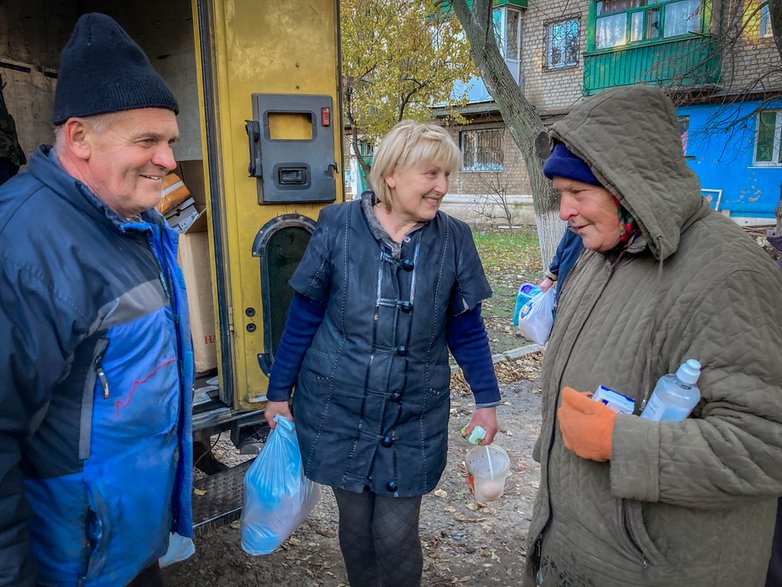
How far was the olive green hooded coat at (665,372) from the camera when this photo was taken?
4.38ft

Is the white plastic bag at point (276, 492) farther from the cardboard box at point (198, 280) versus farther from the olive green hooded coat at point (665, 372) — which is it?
the olive green hooded coat at point (665, 372)

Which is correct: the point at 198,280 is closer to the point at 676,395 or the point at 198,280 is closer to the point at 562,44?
the point at 676,395

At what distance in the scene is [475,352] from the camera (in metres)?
2.54

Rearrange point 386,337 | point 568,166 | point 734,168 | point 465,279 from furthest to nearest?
1. point 734,168
2. point 465,279
3. point 386,337
4. point 568,166

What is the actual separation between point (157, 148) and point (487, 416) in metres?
1.66

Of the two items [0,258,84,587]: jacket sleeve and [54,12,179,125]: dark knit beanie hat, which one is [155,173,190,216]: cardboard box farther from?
[0,258,84,587]: jacket sleeve

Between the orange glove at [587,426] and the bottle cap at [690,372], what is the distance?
0.18 metres

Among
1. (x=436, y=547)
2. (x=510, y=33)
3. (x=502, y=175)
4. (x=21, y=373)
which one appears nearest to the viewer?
(x=21, y=373)

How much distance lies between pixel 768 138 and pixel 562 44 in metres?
6.44

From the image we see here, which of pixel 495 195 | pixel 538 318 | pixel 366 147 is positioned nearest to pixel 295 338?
pixel 538 318

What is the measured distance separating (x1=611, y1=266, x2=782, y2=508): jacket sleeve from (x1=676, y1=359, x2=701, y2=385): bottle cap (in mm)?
39

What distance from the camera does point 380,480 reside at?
90.7 inches

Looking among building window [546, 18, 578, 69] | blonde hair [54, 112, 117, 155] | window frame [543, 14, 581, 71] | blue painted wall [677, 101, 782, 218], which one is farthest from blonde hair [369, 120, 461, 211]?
building window [546, 18, 578, 69]

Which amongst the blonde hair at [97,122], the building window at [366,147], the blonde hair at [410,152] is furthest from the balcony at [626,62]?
the blonde hair at [97,122]
